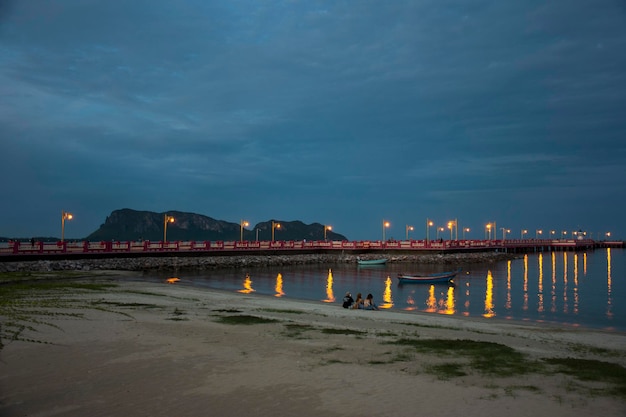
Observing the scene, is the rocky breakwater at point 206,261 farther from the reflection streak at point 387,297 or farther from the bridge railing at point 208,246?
the reflection streak at point 387,297

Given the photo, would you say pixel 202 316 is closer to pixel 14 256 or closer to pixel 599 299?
pixel 599 299

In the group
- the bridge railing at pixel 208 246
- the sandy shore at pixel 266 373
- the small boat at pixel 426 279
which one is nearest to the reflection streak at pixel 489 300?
the small boat at pixel 426 279

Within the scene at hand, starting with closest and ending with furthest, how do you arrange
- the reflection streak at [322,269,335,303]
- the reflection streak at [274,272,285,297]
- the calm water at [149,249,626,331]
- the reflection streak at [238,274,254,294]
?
1. the calm water at [149,249,626,331]
2. the reflection streak at [322,269,335,303]
3. the reflection streak at [274,272,285,297]
4. the reflection streak at [238,274,254,294]

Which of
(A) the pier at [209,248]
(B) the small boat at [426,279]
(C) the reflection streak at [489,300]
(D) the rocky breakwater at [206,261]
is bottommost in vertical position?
(C) the reflection streak at [489,300]

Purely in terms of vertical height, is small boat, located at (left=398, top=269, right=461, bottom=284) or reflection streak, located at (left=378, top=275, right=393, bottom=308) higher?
small boat, located at (left=398, top=269, right=461, bottom=284)

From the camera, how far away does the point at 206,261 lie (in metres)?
69.5

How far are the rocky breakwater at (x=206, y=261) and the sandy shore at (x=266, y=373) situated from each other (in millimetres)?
36897

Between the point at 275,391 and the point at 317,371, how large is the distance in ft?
6.04

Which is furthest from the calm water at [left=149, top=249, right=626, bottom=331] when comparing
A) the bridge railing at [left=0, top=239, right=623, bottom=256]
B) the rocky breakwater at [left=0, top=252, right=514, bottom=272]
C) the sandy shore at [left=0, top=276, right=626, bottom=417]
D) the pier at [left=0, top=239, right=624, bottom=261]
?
the sandy shore at [left=0, top=276, right=626, bottom=417]

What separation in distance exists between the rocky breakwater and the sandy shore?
3690 cm

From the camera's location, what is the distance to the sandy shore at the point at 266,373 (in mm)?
9164

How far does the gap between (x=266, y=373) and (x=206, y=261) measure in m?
60.1

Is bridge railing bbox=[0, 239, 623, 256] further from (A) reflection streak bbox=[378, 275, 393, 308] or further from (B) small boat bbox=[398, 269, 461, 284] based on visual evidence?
(B) small boat bbox=[398, 269, 461, 284]

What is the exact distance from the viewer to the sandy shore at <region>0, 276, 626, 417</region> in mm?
9164
